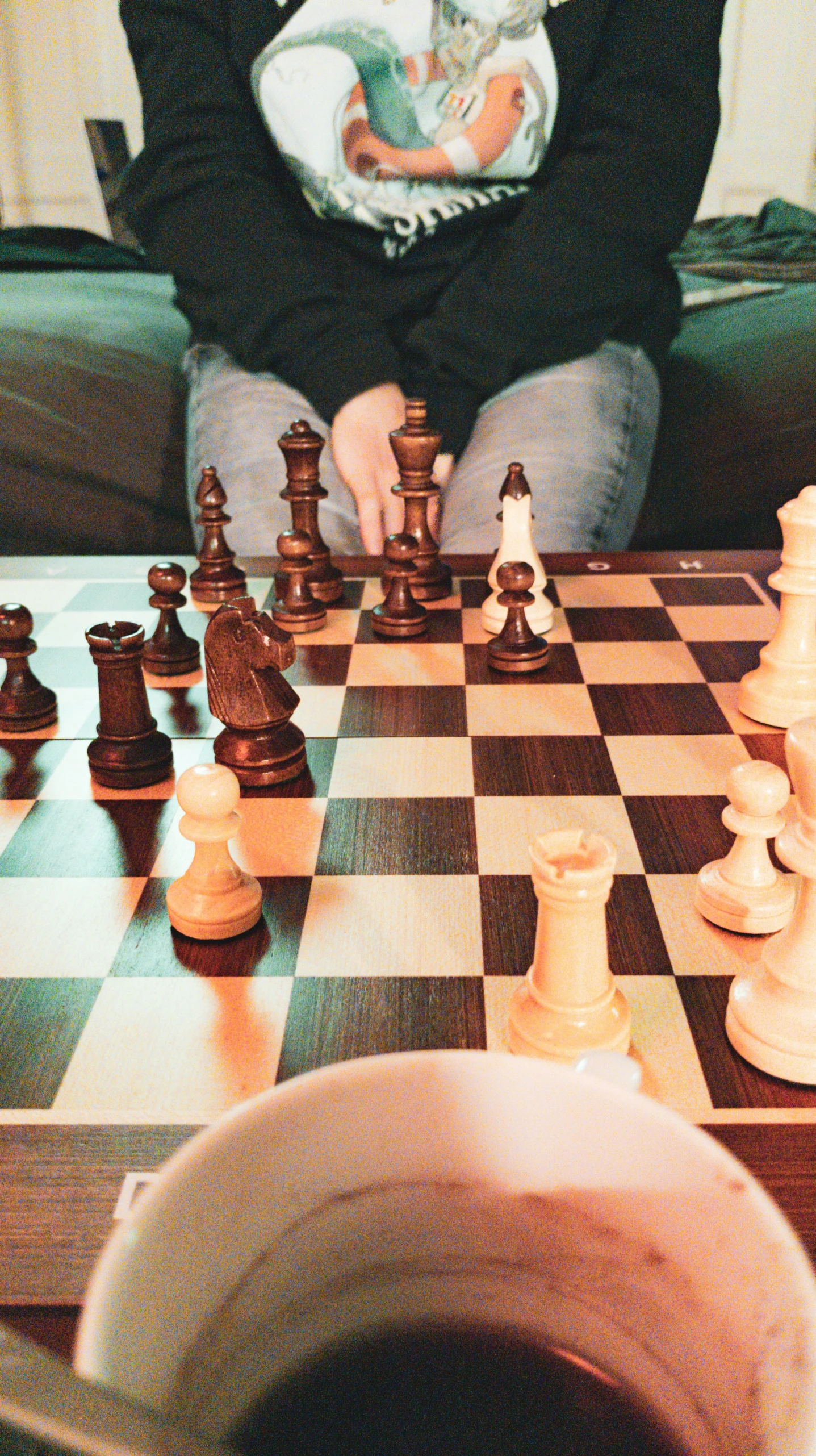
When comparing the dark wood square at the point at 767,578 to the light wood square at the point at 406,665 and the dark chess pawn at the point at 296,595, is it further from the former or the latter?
the dark chess pawn at the point at 296,595

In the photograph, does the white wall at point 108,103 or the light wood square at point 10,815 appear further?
the white wall at point 108,103

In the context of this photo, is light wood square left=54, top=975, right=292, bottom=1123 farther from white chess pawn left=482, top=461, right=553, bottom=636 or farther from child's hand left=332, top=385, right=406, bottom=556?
child's hand left=332, top=385, right=406, bottom=556

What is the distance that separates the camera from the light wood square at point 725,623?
1242 millimetres

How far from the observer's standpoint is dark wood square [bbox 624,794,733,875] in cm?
83

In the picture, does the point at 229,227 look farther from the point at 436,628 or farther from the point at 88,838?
the point at 88,838

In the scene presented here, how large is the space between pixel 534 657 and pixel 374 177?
1.12 m

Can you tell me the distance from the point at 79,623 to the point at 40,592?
124 millimetres

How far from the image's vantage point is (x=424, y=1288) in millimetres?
351

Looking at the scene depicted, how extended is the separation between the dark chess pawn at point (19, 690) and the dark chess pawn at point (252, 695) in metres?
0.22

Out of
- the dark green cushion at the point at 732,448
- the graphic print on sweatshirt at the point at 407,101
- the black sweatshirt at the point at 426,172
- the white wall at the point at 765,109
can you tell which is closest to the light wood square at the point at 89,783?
the black sweatshirt at the point at 426,172

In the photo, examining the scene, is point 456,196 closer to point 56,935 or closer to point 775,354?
point 775,354

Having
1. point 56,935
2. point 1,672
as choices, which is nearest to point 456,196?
point 1,672

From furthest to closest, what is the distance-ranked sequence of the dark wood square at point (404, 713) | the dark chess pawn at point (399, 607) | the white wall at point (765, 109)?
the white wall at point (765, 109) → the dark chess pawn at point (399, 607) → the dark wood square at point (404, 713)

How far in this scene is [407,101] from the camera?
184cm
